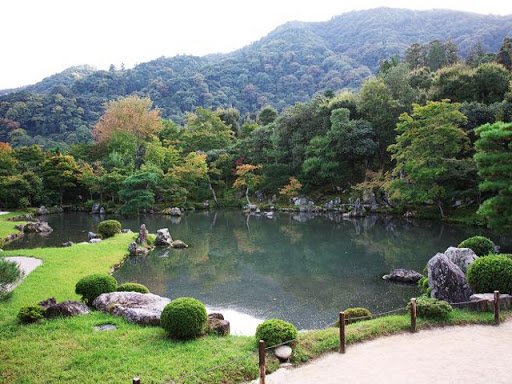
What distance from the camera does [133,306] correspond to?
10578 mm

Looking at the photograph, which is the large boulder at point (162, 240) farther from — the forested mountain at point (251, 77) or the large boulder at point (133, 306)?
the forested mountain at point (251, 77)

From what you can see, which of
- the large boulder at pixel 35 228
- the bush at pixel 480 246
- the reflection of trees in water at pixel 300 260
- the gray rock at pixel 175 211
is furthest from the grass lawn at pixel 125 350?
the gray rock at pixel 175 211

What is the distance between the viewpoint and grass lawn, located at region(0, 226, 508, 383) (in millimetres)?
6976

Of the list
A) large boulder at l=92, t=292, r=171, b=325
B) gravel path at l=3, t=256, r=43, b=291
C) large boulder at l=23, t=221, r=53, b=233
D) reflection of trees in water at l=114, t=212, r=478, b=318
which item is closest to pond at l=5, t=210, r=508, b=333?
reflection of trees in water at l=114, t=212, r=478, b=318

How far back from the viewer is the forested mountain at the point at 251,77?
7688cm

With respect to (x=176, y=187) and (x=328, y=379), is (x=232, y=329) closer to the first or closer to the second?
(x=328, y=379)

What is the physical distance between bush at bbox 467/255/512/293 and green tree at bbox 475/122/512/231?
6.73m

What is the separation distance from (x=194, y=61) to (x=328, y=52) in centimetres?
4533

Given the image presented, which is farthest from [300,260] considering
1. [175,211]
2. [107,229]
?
[175,211]

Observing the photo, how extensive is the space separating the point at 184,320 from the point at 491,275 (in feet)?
25.9

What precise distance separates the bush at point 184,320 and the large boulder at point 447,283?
6.37 meters

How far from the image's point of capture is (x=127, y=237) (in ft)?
76.8

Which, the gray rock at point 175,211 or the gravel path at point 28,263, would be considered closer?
the gravel path at point 28,263

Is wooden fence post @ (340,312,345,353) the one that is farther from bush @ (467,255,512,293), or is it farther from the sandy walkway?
bush @ (467,255,512,293)
